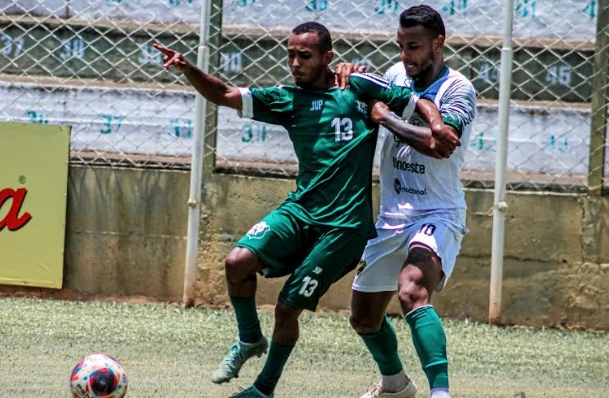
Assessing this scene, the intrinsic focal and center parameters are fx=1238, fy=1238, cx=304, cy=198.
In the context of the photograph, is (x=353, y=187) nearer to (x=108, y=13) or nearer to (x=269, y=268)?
(x=269, y=268)

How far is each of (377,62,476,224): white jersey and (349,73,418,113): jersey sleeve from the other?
49 millimetres

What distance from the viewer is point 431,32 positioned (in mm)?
6078

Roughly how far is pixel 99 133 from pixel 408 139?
4.20 meters

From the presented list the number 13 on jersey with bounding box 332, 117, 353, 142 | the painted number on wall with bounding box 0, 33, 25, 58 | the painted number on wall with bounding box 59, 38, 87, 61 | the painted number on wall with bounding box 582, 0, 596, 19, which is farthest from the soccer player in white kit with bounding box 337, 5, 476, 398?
the painted number on wall with bounding box 0, 33, 25, 58

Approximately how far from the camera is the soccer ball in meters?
5.48

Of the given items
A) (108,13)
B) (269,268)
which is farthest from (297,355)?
(108,13)

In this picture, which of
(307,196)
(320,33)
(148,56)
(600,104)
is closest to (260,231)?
(307,196)

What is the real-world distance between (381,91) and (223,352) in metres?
2.22

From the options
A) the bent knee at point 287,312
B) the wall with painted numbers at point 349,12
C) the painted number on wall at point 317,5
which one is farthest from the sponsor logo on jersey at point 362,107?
the painted number on wall at point 317,5

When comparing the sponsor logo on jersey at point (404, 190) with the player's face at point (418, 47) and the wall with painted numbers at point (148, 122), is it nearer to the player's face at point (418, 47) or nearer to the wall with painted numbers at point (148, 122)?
the player's face at point (418, 47)

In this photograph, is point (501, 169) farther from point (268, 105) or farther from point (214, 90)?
point (214, 90)

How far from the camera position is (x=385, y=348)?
6395 mm

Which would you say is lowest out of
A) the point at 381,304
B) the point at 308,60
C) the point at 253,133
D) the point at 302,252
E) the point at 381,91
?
the point at 381,304

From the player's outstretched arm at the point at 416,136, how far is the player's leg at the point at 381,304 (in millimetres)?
534
